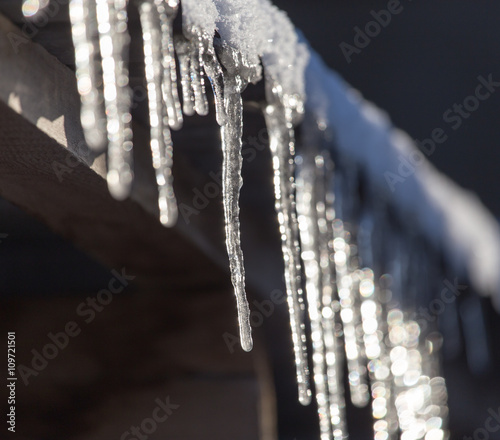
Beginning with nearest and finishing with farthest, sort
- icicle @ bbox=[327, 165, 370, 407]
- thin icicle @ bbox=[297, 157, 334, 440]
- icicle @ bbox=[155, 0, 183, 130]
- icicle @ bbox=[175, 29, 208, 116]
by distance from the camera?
icicle @ bbox=[155, 0, 183, 130], icicle @ bbox=[175, 29, 208, 116], thin icicle @ bbox=[297, 157, 334, 440], icicle @ bbox=[327, 165, 370, 407]

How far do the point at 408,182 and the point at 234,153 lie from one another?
92cm

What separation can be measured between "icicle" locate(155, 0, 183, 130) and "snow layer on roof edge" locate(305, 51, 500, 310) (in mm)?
490

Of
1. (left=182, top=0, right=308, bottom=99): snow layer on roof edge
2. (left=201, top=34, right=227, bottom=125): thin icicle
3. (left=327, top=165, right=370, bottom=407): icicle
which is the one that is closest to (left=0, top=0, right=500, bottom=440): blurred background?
(left=327, top=165, right=370, bottom=407): icicle

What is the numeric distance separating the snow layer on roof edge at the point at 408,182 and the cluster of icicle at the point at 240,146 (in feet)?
0.25

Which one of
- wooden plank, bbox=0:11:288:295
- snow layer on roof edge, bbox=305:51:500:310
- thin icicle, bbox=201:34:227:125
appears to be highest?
snow layer on roof edge, bbox=305:51:500:310

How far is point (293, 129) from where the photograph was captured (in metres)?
1.81

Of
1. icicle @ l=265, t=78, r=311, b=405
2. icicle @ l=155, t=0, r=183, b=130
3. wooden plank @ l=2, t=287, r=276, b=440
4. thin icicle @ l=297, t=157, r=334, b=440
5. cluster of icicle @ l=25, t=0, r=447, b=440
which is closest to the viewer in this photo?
cluster of icicle @ l=25, t=0, r=447, b=440

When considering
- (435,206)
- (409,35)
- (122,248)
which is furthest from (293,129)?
(409,35)

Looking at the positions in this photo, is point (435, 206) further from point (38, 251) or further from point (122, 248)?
point (38, 251)

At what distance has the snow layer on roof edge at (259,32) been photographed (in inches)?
49.2

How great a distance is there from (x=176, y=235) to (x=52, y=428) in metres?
0.93

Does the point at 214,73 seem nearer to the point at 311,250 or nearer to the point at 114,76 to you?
the point at 114,76

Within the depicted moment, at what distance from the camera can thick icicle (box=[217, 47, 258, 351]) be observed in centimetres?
144

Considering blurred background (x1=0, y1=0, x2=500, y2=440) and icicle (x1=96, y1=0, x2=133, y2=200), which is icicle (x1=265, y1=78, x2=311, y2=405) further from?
icicle (x1=96, y1=0, x2=133, y2=200)
